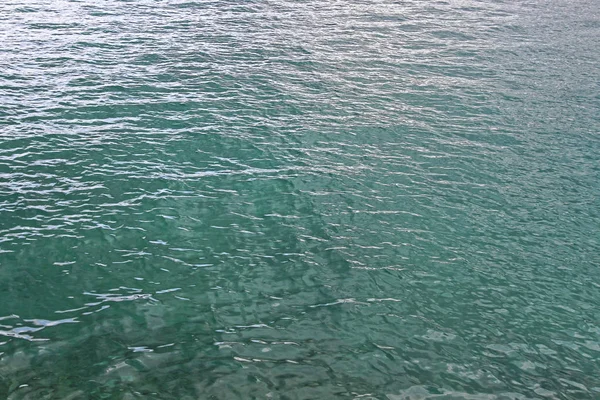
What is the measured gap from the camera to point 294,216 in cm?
1748

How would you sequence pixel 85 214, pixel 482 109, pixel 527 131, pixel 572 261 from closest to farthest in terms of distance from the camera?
pixel 572 261 → pixel 85 214 → pixel 527 131 → pixel 482 109

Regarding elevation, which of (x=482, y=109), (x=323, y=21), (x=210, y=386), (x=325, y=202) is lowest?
(x=210, y=386)

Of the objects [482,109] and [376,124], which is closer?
[376,124]

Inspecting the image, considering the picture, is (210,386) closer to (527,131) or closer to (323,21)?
(527,131)

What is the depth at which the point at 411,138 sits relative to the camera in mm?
21750

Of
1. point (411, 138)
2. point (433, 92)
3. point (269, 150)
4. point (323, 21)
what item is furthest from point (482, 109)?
point (323, 21)

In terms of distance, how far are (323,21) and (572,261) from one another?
74.7ft

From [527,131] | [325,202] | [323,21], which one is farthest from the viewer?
[323,21]

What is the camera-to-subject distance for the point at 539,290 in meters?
14.8

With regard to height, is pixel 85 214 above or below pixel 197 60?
below

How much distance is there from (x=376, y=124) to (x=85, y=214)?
35.8 feet

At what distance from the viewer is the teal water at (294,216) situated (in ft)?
40.6

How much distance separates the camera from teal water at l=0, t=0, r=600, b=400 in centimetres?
1238

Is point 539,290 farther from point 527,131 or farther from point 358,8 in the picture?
point 358,8
